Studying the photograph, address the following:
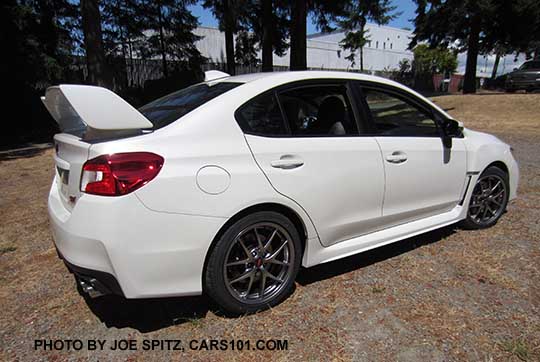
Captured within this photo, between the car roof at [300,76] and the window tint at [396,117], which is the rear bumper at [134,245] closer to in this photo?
the car roof at [300,76]

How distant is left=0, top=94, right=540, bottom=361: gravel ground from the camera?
7.17 feet

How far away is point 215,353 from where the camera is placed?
2.17 meters

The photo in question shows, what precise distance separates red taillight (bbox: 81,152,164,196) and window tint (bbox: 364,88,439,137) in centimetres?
184

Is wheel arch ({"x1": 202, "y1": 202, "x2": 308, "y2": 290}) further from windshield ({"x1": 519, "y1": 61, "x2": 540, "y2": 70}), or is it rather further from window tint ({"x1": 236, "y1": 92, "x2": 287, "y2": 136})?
windshield ({"x1": 519, "y1": 61, "x2": 540, "y2": 70})

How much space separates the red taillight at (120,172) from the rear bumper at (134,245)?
0.16 ft

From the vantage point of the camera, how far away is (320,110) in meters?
3.04

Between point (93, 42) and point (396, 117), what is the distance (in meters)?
8.95

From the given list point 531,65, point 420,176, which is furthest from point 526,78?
point 420,176

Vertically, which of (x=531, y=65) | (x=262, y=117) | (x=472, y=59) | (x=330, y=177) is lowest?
(x=330, y=177)

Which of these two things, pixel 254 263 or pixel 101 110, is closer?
pixel 101 110

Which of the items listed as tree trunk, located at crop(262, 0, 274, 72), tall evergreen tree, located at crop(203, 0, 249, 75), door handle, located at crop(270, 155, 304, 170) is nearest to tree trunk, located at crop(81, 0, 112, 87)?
tall evergreen tree, located at crop(203, 0, 249, 75)

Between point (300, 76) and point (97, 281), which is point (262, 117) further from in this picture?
point (97, 281)

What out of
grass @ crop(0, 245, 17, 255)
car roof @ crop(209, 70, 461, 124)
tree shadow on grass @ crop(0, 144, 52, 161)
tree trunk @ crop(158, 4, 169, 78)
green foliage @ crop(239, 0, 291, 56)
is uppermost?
green foliage @ crop(239, 0, 291, 56)

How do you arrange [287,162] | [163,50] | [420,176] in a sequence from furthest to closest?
[163,50] → [420,176] → [287,162]
